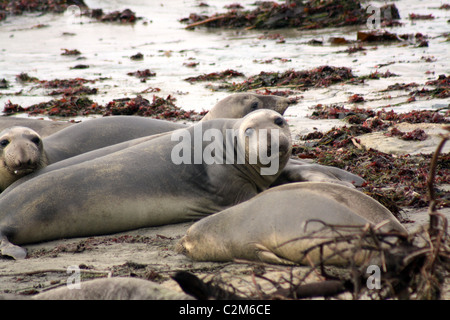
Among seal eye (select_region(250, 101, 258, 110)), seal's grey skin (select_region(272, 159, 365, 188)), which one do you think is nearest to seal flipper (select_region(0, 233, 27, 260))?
seal's grey skin (select_region(272, 159, 365, 188))

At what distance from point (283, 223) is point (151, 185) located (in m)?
1.70

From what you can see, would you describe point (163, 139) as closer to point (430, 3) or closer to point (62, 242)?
Answer: point (62, 242)

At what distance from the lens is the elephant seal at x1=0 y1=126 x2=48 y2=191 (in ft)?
16.5

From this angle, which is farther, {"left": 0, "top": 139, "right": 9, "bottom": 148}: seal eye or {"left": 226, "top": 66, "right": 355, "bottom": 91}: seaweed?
{"left": 226, "top": 66, "right": 355, "bottom": 91}: seaweed

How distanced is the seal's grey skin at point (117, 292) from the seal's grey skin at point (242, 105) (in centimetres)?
374

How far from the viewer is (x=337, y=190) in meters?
3.46

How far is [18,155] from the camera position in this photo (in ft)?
16.4

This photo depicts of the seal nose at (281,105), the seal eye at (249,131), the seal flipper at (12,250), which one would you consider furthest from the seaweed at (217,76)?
the seal flipper at (12,250)

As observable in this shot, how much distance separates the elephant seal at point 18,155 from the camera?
5.02 meters

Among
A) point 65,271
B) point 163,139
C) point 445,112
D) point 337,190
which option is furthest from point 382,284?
point 445,112

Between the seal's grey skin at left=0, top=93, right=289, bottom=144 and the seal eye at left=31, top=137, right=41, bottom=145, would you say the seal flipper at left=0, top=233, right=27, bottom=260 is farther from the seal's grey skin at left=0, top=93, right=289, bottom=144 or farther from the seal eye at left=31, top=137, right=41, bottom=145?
the seal's grey skin at left=0, top=93, right=289, bottom=144

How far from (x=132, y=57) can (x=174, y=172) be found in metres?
8.15

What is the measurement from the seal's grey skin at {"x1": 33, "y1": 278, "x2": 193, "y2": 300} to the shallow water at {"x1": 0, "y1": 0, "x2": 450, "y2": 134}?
4511 mm

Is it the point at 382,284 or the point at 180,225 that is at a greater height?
the point at 382,284
